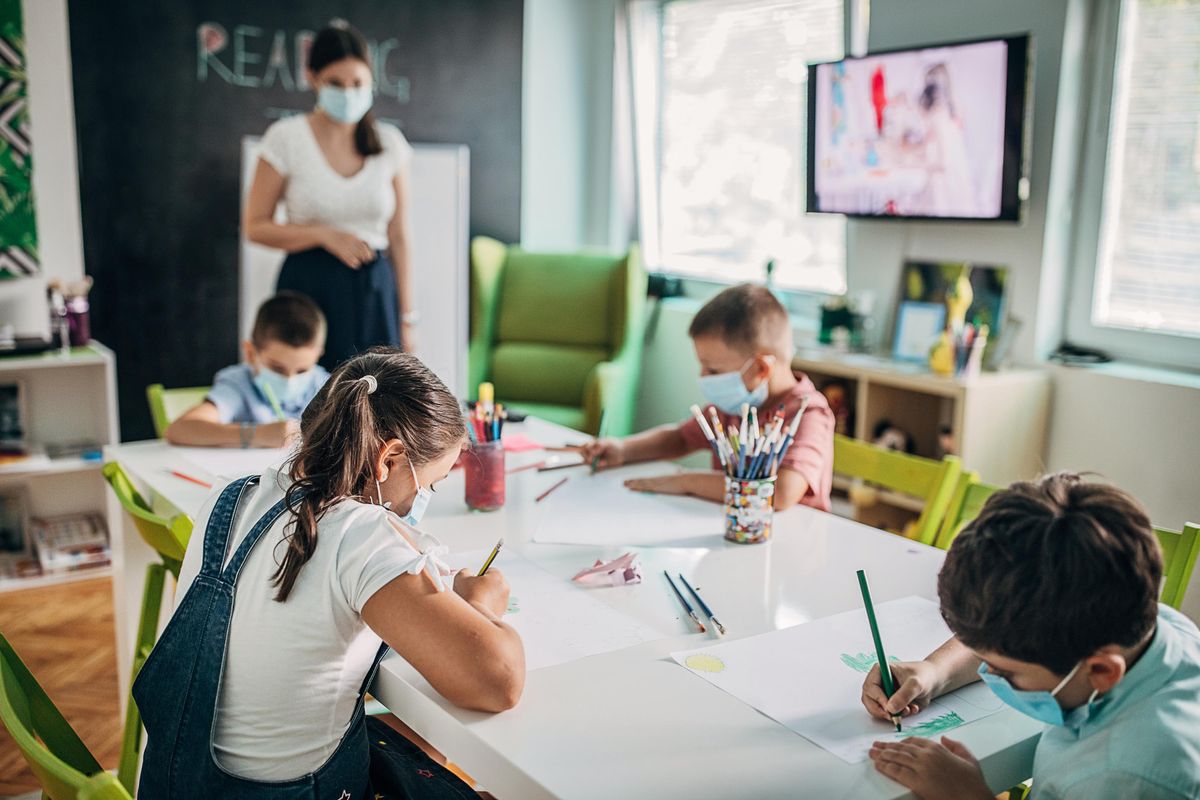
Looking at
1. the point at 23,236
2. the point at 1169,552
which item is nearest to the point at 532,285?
the point at 23,236

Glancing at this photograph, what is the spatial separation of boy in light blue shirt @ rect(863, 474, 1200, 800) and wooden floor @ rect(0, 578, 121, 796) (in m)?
2.05

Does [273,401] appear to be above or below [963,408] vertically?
above

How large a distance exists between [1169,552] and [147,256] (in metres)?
3.45

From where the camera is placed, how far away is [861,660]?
1329mm

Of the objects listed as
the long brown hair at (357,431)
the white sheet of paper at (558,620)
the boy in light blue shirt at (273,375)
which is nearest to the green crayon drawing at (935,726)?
the white sheet of paper at (558,620)

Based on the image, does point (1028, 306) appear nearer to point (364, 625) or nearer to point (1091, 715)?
point (1091, 715)

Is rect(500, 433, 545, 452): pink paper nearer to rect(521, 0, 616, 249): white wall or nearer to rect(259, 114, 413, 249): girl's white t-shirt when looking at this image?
rect(259, 114, 413, 249): girl's white t-shirt

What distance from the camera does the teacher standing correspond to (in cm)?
318

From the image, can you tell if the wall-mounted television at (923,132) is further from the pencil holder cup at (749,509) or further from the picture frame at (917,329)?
the pencil holder cup at (749,509)

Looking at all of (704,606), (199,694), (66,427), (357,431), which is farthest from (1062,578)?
(66,427)

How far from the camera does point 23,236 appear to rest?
3645 millimetres

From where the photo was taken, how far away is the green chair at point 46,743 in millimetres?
915

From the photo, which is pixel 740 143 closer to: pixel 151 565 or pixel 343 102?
pixel 343 102

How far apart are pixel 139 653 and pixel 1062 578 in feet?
5.97
